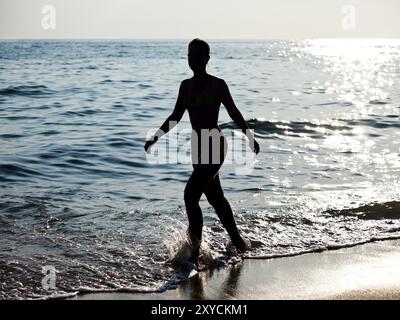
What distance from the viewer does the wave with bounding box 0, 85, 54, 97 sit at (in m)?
23.5

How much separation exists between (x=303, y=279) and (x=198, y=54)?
227 cm

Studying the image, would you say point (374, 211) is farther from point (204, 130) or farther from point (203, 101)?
point (203, 101)

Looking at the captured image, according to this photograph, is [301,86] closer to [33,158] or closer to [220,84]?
[33,158]

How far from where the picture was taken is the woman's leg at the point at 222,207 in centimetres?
620

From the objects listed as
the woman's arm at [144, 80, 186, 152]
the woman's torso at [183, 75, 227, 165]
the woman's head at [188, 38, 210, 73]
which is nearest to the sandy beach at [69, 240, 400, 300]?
the woman's torso at [183, 75, 227, 165]

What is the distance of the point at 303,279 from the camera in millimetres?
5621

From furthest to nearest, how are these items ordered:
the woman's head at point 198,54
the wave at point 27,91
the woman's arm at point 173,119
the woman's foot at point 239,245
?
the wave at point 27,91, the woman's foot at point 239,245, the woman's arm at point 173,119, the woman's head at point 198,54

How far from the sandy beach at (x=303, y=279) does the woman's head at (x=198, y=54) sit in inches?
77.1

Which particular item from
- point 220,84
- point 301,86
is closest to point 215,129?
point 220,84

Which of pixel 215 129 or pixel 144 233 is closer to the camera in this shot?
pixel 215 129

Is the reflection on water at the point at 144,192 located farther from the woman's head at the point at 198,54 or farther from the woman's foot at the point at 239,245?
the woman's head at the point at 198,54

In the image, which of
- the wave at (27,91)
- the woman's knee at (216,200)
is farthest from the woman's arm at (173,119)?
the wave at (27,91)
